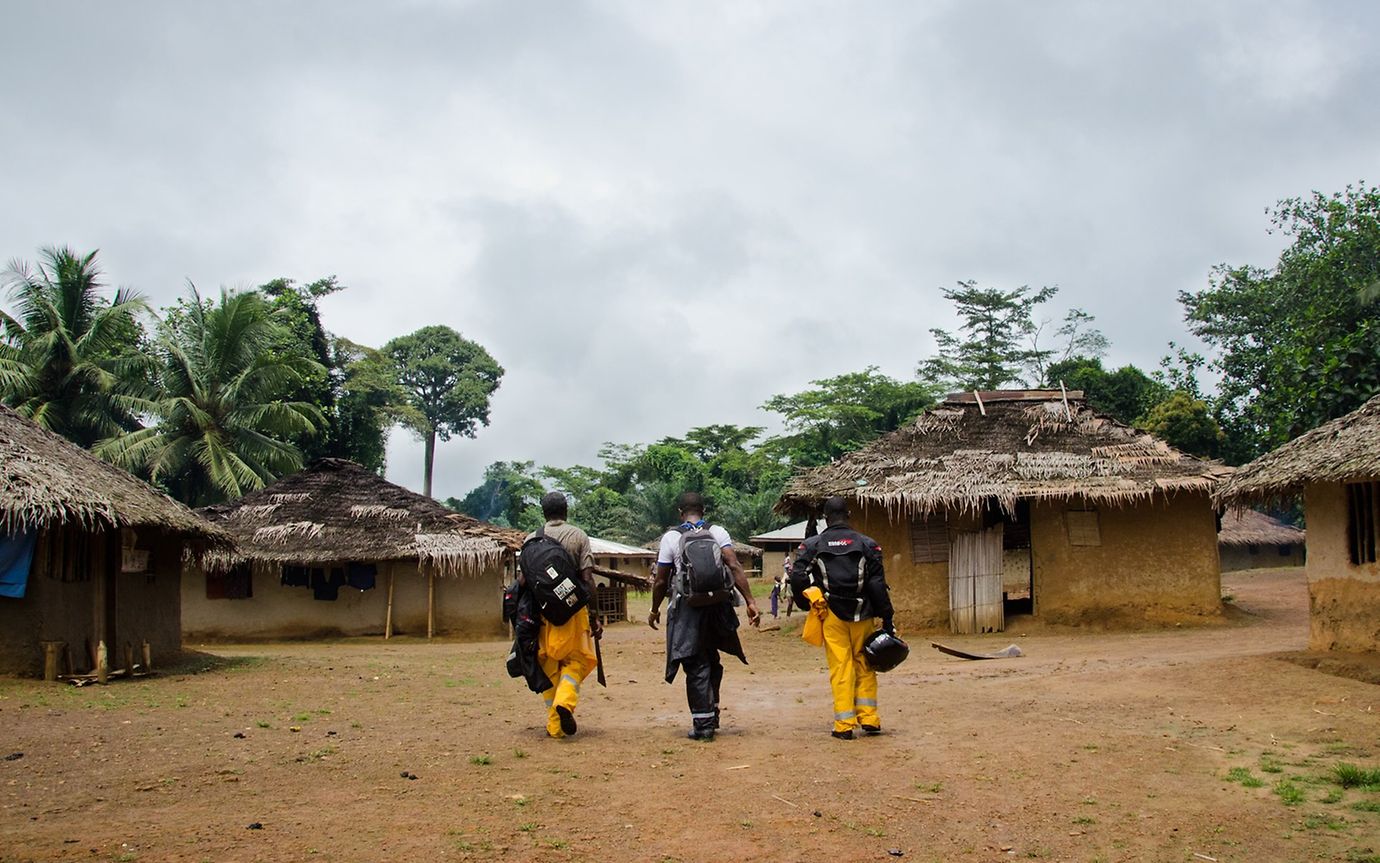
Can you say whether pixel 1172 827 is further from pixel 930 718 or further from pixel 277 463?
pixel 277 463

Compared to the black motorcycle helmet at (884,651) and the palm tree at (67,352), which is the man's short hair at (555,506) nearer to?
the black motorcycle helmet at (884,651)

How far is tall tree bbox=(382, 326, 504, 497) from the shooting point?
5584 centimetres

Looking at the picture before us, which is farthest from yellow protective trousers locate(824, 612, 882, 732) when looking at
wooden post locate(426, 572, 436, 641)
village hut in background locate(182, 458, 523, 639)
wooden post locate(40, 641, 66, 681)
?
wooden post locate(426, 572, 436, 641)

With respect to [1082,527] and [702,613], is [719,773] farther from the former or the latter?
[1082,527]

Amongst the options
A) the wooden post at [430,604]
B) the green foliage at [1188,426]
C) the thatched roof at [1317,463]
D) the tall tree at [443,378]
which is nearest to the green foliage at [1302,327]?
the green foliage at [1188,426]

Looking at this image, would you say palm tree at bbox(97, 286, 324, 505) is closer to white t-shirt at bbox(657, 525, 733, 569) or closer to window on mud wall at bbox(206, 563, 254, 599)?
window on mud wall at bbox(206, 563, 254, 599)

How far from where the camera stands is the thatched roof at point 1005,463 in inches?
622

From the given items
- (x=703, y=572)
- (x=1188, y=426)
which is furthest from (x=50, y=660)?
(x=1188, y=426)

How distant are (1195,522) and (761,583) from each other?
71.9 feet

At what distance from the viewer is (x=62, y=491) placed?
10859 millimetres

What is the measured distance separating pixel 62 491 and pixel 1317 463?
38.4 ft

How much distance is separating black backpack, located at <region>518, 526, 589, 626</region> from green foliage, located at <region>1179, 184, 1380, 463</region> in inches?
653

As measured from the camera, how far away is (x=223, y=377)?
26.5 metres

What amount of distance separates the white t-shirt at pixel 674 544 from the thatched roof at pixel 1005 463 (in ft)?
29.5
